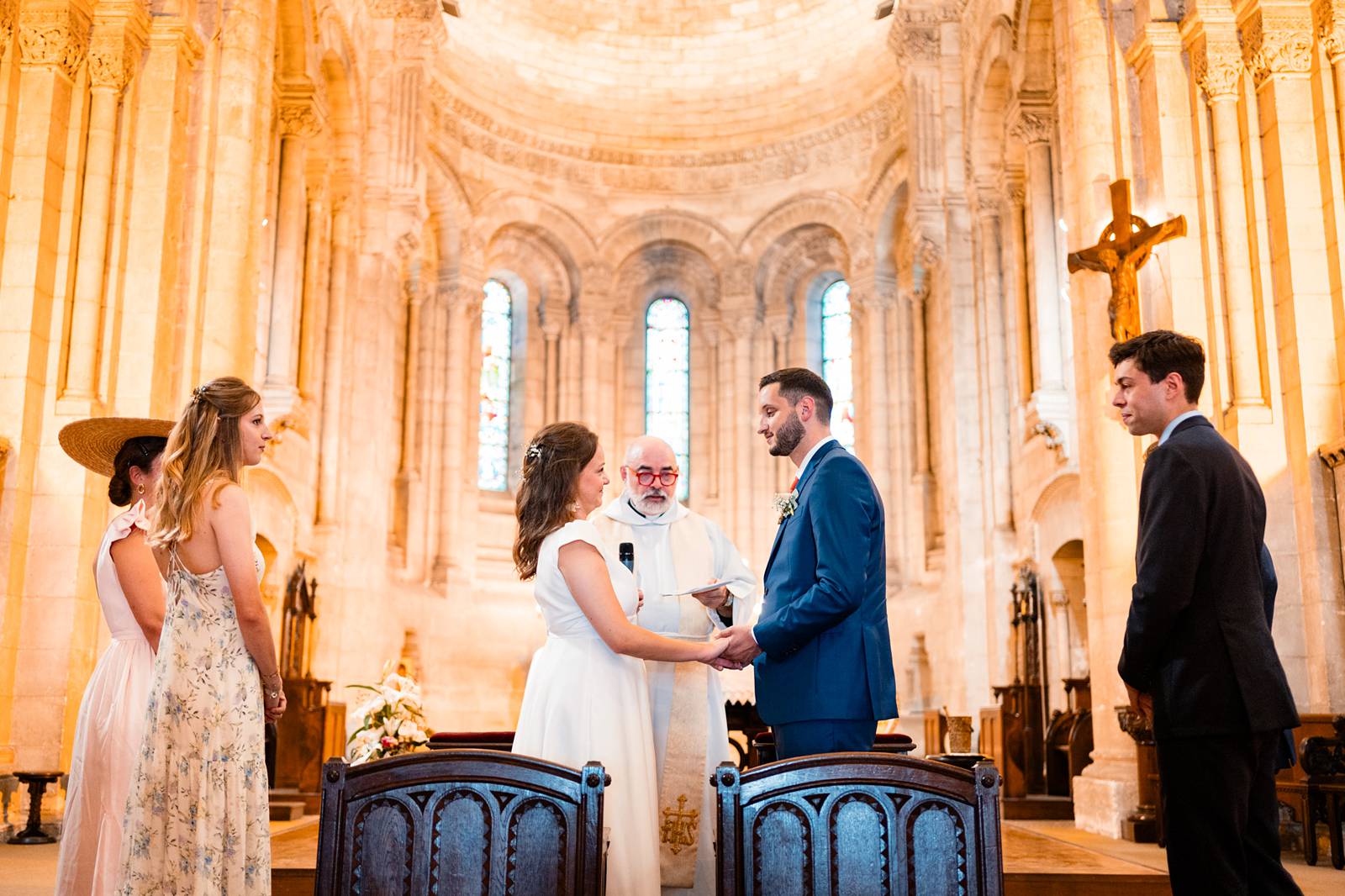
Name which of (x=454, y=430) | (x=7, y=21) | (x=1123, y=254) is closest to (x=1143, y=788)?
(x=1123, y=254)

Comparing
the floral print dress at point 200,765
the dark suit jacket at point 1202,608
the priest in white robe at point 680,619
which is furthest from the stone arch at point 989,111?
the floral print dress at point 200,765

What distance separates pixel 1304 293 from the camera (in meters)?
8.00

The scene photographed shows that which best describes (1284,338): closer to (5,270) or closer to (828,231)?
(5,270)

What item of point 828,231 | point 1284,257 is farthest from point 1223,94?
Result: point 828,231

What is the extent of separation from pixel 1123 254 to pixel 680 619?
5509 millimetres

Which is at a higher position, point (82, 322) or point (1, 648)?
point (82, 322)

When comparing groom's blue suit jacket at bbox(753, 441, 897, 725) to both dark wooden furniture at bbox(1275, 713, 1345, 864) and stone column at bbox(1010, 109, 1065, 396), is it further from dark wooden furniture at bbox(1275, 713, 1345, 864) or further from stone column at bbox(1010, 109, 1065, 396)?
stone column at bbox(1010, 109, 1065, 396)

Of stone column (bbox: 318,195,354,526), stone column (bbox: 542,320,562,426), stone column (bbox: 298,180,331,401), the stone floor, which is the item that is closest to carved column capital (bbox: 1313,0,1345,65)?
the stone floor

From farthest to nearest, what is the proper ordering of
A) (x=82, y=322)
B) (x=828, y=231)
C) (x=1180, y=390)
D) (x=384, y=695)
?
(x=828, y=231) → (x=82, y=322) → (x=384, y=695) → (x=1180, y=390)

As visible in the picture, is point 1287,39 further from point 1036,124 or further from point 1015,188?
point 1015,188

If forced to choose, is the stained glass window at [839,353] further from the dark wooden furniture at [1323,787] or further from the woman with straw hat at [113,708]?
the woman with straw hat at [113,708]

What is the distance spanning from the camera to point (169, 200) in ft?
30.4

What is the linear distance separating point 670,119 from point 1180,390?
55.9ft

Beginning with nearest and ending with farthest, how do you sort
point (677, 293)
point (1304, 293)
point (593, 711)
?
point (593, 711) → point (1304, 293) → point (677, 293)
